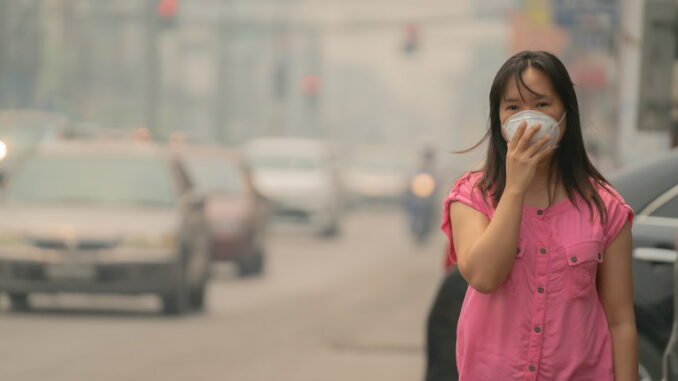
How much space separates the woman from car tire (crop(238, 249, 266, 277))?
776 inches

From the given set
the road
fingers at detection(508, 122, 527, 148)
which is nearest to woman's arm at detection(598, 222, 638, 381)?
fingers at detection(508, 122, 527, 148)

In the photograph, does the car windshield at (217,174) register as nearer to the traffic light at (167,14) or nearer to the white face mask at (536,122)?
the traffic light at (167,14)

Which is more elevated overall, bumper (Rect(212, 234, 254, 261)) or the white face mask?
Result: the white face mask

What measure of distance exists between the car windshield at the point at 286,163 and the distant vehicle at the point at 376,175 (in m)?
16.4

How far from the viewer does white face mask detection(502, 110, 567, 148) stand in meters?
4.29

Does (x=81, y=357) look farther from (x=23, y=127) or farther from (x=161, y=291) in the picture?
(x=23, y=127)

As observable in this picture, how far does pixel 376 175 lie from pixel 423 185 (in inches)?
773

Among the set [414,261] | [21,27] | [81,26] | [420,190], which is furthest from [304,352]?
[81,26]

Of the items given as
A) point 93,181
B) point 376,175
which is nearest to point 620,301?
point 93,181

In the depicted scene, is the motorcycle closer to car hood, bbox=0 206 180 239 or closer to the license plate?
car hood, bbox=0 206 180 239

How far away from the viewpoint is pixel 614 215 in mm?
4547

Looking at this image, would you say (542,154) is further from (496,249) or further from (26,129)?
(26,129)

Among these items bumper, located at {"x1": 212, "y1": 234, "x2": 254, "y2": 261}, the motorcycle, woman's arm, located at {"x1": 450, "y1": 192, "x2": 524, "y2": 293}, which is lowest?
the motorcycle

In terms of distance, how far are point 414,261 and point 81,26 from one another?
45708 millimetres
